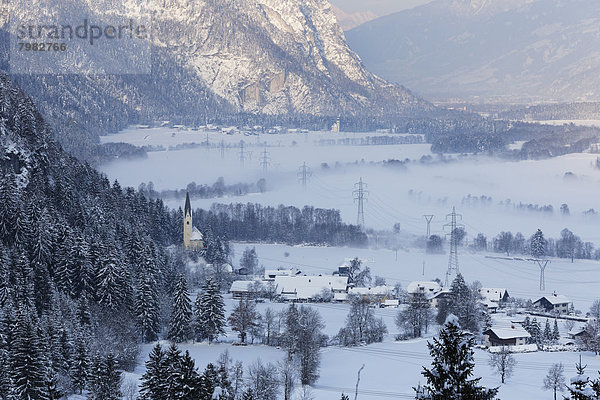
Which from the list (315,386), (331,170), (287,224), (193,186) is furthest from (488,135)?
(315,386)

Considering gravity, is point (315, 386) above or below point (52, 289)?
below

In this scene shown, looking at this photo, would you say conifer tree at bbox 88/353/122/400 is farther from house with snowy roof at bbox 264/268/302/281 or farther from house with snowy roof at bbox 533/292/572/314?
house with snowy roof at bbox 533/292/572/314

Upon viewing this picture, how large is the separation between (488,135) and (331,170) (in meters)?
56.1

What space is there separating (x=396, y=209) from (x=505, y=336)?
212 ft

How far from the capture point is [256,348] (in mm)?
42094

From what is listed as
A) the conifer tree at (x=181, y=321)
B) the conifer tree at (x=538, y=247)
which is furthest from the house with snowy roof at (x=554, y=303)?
the conifer tree at (x=181, y=321)

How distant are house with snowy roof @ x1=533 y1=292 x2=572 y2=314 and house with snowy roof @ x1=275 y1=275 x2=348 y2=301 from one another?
1445 centimetres

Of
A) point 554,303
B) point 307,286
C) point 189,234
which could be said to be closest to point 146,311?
point 307,286

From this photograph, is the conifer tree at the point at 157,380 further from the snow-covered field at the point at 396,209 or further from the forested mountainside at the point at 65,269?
the snow-covered field at the point at 396,209

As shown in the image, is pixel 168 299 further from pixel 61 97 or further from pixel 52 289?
pixel 61 97

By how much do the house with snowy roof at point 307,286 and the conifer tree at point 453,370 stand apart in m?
46.9

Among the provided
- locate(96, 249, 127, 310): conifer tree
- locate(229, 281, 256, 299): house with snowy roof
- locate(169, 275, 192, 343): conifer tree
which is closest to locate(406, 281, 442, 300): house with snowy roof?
locate(229, 281, 256, 299): house with snowy roof

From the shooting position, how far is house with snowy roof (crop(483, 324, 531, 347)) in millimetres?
45562

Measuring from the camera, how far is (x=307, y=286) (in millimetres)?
62250
